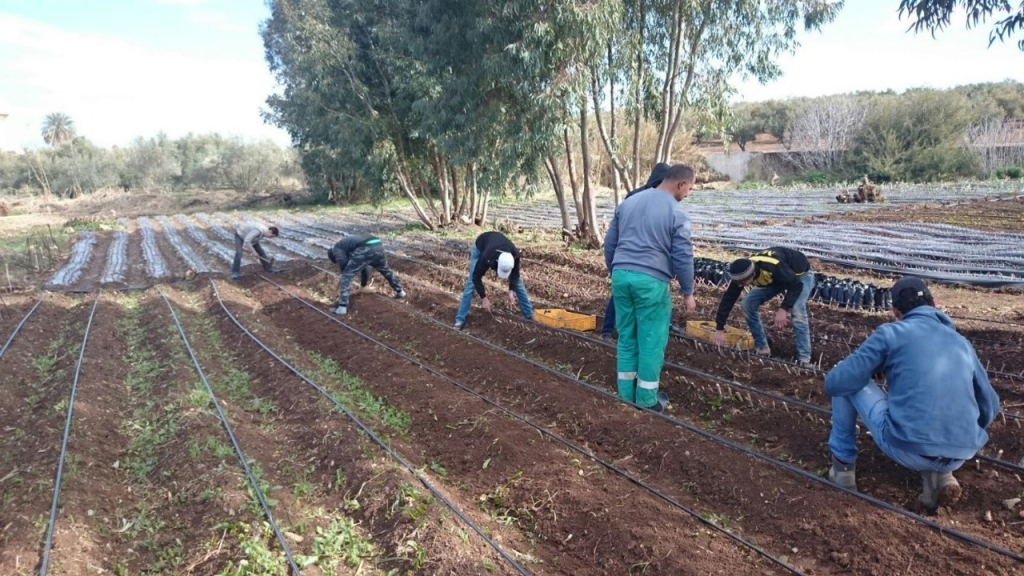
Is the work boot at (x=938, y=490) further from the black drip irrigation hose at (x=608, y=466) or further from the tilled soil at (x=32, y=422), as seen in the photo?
the tilled soil at (x=32, y=422)

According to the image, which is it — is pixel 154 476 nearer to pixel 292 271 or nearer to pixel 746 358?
pixel 746 358

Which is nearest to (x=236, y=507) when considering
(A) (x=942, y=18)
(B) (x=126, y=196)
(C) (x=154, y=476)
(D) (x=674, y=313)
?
(C) (x=154, y=476)

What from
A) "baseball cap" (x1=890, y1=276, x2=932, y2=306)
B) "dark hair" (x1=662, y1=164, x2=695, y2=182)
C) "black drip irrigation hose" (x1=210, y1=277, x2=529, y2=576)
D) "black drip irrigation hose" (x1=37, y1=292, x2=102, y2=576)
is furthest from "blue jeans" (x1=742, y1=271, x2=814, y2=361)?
"black drip irrigation hose" (x1=37, y1=292, x2=102, y2=576)

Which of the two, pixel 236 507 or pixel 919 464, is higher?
pixel 919 464

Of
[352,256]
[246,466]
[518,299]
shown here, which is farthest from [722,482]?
[352,256]

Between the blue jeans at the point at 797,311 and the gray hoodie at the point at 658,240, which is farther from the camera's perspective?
the blue jeans at the point at 797,311

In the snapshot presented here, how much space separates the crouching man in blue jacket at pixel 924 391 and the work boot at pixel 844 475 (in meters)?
0.29

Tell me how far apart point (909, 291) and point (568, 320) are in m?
4.16

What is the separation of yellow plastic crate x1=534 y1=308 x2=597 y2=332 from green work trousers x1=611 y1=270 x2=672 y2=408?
2.01 meters

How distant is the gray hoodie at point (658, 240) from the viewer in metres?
4.56

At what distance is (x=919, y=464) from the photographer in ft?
10.5

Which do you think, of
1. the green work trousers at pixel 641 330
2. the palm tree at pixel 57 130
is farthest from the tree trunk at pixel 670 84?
the palm tree at pixel 57 130

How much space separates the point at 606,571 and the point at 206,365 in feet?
17.7

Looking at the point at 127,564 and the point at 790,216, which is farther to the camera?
the point at 790,216
